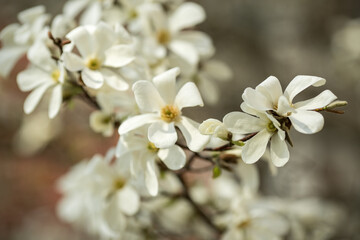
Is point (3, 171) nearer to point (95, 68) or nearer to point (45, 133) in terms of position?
point (45, 133)

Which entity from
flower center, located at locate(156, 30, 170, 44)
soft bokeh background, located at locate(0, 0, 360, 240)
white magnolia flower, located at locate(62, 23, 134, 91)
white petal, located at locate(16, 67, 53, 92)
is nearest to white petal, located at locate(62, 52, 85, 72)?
white magnolia flower, located at locate(62, 23, 134, 91)

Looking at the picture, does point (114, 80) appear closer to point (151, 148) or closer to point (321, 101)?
point (151, 148)

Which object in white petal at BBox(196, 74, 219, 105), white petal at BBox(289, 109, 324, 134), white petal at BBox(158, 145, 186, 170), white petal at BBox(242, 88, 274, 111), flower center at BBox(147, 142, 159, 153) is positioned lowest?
white petal at BBox(196, 74, 219, 105)

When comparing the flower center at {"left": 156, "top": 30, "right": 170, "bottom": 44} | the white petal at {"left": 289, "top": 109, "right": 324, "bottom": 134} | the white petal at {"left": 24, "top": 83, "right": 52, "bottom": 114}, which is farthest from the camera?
the flower center at {"left": 156, "top": 30, "right": 170, "bottom": 44}

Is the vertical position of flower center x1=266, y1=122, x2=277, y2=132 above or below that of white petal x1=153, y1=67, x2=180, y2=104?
below

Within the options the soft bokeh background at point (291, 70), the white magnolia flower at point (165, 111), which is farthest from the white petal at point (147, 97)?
the soft bokeh background at point (291, 70)

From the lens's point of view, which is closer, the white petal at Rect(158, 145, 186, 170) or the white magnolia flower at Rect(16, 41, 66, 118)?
the white petal at Rect(158, 145, 186, 170)

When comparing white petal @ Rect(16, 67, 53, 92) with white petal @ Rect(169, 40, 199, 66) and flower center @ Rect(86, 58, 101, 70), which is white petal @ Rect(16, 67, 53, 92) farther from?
white petal @ Rect(169, 40, 199, 66)

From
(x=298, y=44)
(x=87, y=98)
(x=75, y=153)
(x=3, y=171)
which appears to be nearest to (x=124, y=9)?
(x=87, y=98)
